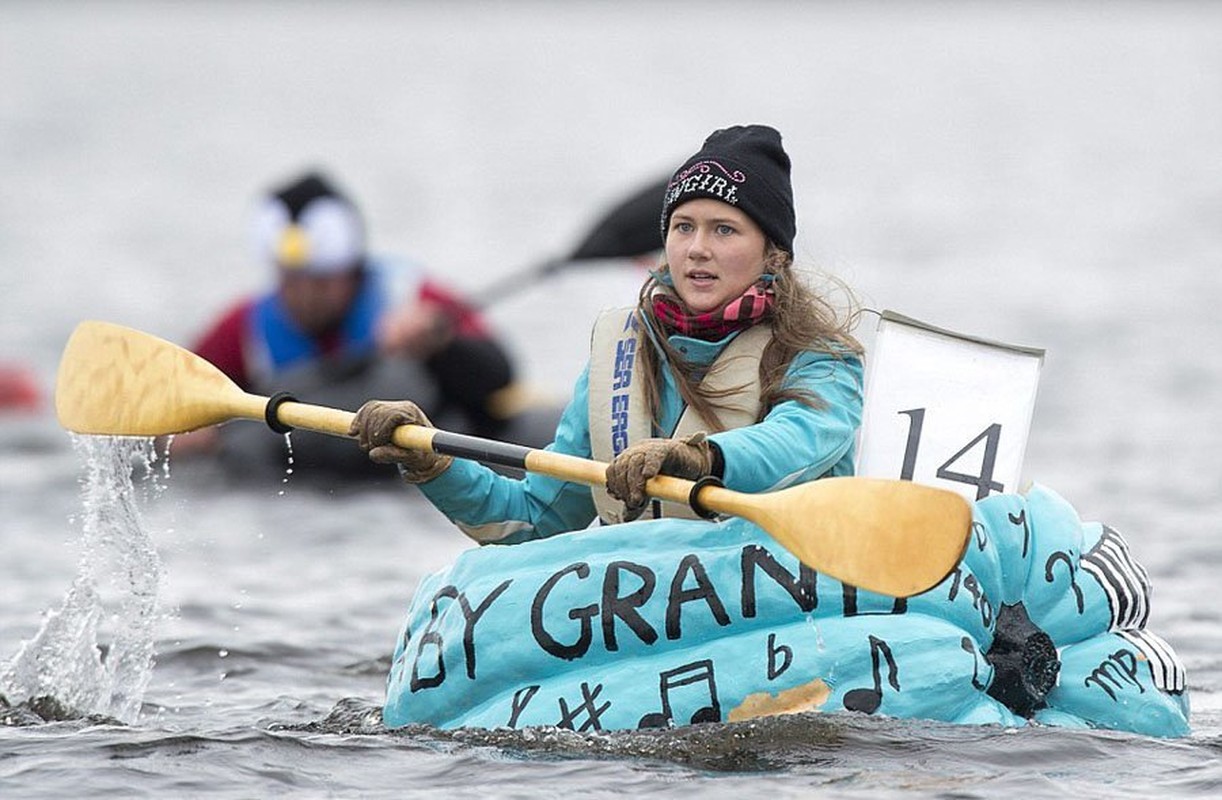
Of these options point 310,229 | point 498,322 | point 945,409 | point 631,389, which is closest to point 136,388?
point 631,389

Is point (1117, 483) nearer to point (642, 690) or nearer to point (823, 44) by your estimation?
point (642, 690)

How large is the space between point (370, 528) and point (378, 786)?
4259 millimetres

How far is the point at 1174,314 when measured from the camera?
16.7m

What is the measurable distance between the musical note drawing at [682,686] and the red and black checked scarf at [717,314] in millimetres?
775

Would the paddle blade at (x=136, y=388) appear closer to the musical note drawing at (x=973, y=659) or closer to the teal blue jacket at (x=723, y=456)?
the teal blue jacket at (x=723, y=456)

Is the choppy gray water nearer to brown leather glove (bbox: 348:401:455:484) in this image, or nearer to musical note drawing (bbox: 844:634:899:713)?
musical note drawing (bbox: 844:634:899:713)

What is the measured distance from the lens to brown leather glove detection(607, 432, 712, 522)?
16.0ft

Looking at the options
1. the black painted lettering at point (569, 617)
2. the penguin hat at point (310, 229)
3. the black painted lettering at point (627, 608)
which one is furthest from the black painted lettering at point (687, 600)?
the penguin hat at point (310, 229)

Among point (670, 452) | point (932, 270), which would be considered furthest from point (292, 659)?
point (932, 270)

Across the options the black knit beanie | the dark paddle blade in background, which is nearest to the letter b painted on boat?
the black knit beanie

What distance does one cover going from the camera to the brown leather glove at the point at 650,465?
4879 millimetres

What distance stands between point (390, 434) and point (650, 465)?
73cm

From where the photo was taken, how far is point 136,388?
6.08m

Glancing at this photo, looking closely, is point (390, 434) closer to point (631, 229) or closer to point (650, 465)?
point (650, 465)
